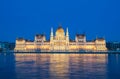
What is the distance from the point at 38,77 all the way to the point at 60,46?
4840 inches

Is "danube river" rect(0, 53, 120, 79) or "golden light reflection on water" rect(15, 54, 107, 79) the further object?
"golden light reflection on water" rect(15, 54, 107, 79)

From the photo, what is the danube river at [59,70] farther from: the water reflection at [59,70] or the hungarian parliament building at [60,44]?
the hungarian parliament building at [60,44]

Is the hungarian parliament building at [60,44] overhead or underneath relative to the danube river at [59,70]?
overhead

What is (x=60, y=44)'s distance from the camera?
152 m

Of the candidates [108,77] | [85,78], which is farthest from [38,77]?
[108,77]

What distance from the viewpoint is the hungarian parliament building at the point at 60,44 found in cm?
Answer: 15162

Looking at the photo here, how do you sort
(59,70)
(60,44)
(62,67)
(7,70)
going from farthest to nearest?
(60,44) < (62,67) < (7,70) < (59,70)

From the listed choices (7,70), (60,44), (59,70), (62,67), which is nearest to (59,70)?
(59,70)

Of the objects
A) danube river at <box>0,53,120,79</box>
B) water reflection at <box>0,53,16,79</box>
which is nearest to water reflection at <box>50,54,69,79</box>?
danube river at <box>0,53,120,79</box>

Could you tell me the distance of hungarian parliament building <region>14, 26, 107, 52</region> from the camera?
15162 centimetres

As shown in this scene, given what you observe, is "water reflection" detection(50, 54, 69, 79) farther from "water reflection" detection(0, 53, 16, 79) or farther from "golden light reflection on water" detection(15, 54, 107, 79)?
"water reflection" detection(0, 53, 16, 79)

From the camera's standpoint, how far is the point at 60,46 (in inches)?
5969

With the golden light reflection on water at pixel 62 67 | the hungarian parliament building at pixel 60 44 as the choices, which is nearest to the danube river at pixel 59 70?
the golden light reflection on water at pixel 62 67

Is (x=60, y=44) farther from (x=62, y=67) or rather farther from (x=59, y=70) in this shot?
(x=59, y=70)
